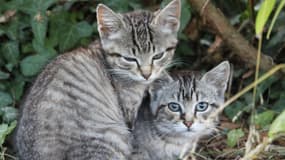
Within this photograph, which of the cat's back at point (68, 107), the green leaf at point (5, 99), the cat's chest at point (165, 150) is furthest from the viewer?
the green leaf at point (5, 99)

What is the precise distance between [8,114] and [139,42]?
1306 mm

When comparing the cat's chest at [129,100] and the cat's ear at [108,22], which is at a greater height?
the cat's ear at [108,22]

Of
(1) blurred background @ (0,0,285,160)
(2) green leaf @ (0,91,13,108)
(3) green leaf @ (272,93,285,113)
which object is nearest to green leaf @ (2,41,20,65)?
(1) blurred background @ (0,0,285,160)

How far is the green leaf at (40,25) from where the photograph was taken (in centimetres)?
503

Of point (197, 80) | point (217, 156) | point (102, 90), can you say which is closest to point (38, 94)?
point (102, 90)

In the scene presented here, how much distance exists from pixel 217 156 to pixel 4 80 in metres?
2.02

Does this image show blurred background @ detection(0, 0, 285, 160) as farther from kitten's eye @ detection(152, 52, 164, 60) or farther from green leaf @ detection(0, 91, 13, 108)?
kitten's eye @ detection(152, 52, 164, 60)

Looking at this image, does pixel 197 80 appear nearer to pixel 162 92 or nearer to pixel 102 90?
pixel 162 92

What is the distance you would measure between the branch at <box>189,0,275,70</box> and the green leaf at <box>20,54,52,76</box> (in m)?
1.37

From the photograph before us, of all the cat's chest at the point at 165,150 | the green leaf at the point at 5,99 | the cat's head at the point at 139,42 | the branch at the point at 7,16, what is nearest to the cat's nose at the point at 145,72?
the cat's head at the point at 139,42

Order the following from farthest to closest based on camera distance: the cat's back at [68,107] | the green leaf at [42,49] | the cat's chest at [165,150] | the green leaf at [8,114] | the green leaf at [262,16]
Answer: the green leaf at [42,49], the green leaf at [8,114], the cat's chest at [165,150], the cat's back at [68,107], the green leaf at [262,16]

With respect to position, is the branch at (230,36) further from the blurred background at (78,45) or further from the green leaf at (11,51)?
the green leaf at (11,51)

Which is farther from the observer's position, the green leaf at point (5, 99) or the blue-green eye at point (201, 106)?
the green leaf at point (5, 99)

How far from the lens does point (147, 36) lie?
4.66m
